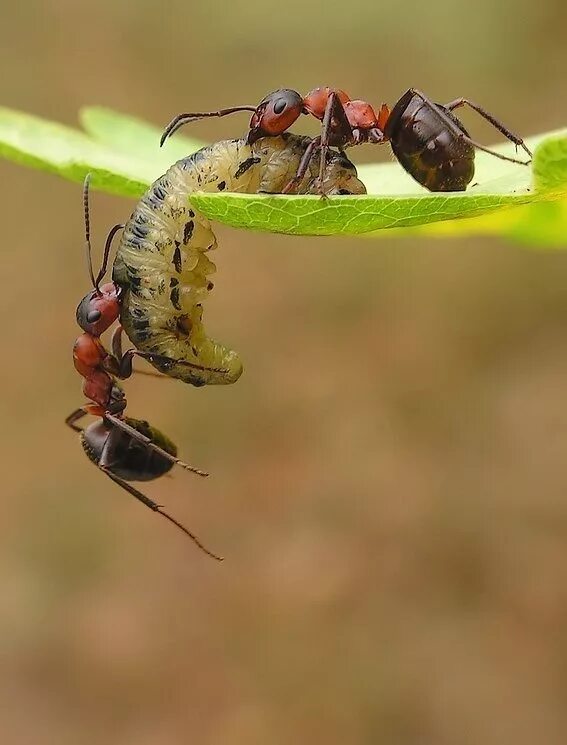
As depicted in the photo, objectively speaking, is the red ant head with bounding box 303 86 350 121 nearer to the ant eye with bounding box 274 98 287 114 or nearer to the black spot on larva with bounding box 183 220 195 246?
the ant eye with bounding box 274 98 287 114

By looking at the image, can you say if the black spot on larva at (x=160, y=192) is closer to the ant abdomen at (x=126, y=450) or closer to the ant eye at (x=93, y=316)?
the ant eye at (x=93, y=316)

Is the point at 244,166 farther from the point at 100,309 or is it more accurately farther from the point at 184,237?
the point at 100,309

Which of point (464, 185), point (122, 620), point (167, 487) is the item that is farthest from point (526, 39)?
point (464, 185)

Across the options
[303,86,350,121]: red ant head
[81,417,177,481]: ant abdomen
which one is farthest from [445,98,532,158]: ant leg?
[81,417,177,481]: ant abdomen

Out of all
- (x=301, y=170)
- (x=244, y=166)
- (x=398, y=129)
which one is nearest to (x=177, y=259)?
(x=244, y=166)

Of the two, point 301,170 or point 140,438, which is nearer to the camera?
point 301,170
